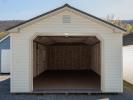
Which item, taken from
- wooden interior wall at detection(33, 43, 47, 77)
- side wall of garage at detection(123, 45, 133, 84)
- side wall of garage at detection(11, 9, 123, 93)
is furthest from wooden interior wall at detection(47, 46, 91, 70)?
side wall of garage at detection(11, 9, 123, 93)

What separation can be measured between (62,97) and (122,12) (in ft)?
166

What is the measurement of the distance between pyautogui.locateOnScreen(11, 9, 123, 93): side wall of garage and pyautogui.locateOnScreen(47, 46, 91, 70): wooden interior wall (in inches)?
605

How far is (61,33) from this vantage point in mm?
13258

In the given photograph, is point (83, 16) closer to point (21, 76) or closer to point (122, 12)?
point (21, 76)

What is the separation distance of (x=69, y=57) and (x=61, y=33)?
50.9 ft

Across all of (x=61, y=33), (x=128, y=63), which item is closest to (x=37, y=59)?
(x=128, y=63)

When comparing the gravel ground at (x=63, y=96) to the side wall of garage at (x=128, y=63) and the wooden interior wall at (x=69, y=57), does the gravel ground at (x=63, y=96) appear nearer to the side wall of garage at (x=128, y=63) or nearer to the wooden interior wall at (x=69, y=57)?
the side wall of garage at (x=128, y=63)

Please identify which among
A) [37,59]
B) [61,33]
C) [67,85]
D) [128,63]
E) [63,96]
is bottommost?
[63,96]

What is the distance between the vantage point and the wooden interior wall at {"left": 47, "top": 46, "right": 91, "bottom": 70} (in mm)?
28625

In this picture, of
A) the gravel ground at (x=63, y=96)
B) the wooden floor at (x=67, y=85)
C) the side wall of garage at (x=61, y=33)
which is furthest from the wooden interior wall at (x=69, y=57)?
the gravel ground at (x=63, y=96)

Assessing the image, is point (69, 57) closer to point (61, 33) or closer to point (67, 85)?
point (67, 85)

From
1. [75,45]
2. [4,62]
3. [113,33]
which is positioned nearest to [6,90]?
[113,33]

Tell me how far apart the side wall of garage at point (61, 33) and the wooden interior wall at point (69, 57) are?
15.4m

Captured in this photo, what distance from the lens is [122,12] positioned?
60.6m
